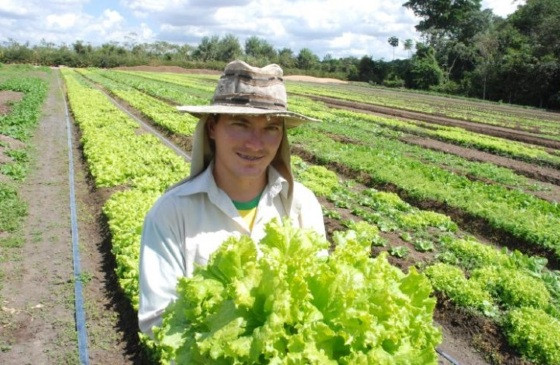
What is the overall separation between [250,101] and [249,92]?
0.05m

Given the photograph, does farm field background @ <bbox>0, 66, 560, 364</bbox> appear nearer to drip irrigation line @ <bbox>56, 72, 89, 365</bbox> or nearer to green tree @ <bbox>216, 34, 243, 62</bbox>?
drip irrigation line @ <bbox>56, 72, 89, 365</bbox>

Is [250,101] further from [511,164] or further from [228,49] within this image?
[228,49]

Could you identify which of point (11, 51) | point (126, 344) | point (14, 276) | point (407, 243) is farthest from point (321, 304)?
point (11, 51)

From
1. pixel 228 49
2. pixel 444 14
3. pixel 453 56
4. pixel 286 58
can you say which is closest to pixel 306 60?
pixel 286 58

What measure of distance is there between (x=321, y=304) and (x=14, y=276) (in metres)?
7.14

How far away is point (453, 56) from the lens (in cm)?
7188

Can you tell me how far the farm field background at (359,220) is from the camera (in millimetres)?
6574

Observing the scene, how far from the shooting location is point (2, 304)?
274 inches

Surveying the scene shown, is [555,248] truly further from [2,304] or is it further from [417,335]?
[2,304]

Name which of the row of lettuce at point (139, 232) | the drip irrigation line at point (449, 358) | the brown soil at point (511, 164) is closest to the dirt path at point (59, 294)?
the row of lettuce at point (139, 232)

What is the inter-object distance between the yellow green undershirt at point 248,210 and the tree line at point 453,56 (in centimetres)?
3564

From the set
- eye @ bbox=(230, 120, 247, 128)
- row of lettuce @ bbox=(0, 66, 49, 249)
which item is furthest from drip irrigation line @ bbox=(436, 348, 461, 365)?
row of lettuce @ bbox=(0, 66, 49, 249)

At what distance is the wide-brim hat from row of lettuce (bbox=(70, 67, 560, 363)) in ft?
14.7

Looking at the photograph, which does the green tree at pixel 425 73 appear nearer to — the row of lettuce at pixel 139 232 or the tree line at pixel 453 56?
the tree line at pixel 453 56
